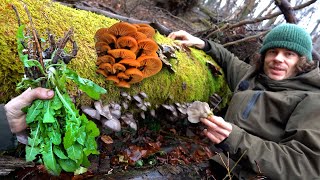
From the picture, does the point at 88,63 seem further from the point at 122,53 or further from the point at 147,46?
the point at 147,46

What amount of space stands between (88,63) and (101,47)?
23cm

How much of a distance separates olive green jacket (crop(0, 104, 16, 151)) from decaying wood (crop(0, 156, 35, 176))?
289 millimetres

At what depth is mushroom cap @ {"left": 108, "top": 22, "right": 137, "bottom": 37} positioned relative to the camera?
2.78 meters

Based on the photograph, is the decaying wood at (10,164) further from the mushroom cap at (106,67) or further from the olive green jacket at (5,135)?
the mushroom cap at (106,67)

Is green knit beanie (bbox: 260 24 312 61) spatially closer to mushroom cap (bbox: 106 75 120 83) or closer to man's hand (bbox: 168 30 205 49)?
man's hand (bbox: 168 30 205 49)

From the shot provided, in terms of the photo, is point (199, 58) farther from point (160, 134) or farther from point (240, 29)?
point (240, 29)

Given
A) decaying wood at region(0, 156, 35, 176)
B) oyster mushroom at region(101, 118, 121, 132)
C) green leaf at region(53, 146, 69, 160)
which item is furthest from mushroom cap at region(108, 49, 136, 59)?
decaying wood at region(0, 156, 35, 176)

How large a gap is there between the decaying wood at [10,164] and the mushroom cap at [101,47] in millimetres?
1285

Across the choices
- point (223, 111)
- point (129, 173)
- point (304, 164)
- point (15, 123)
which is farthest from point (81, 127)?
point (223, 111)

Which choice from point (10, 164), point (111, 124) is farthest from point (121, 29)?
point (10, 164)

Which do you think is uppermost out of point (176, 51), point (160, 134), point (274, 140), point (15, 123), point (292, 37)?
point (292, 37)

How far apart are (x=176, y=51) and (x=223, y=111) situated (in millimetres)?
1648

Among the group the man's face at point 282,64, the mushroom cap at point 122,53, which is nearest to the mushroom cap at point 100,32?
the mushroom cap at point 122,53

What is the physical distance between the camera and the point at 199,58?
4332 mm
